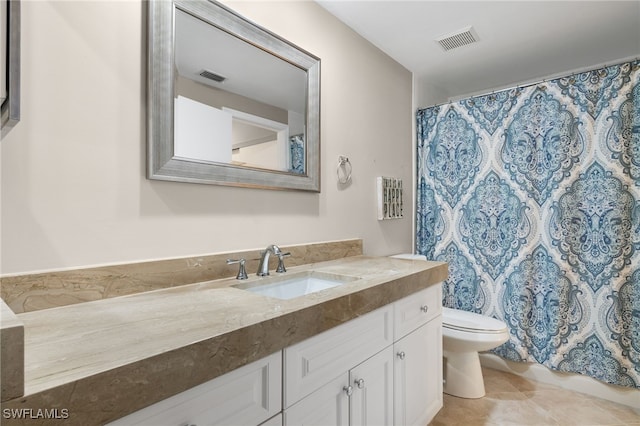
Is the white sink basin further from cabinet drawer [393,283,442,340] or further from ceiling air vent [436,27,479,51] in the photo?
ceiling air vent [436,27,479,51]

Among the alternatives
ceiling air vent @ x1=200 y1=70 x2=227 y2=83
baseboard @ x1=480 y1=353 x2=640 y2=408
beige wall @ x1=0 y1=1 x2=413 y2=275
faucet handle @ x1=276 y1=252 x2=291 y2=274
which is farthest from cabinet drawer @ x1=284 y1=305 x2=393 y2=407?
baseboard @ x1=480 y1=353 x2=640 y2=408

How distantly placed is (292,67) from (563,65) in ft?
7.50

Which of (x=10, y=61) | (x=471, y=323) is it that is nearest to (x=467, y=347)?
(x=471, y=323)

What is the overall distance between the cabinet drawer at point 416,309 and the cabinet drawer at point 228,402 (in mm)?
688

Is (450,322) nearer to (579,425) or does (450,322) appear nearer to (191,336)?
(579,425)

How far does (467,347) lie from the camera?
2045 millimetres

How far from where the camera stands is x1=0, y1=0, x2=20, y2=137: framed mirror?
30.9 inches

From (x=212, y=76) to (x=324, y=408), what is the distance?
127 cm

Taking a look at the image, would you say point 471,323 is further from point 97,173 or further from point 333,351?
point 97,173

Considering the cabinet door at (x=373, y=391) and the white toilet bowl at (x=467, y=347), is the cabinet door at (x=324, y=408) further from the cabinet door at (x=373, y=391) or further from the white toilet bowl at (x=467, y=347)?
the white toilet bowl at (x=467, y=347)


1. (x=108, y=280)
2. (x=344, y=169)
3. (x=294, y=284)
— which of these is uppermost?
A: (x=344, y=169)

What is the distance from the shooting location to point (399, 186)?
8.40ft

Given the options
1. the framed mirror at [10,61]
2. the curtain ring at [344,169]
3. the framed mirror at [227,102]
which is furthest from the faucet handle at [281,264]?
the framed mirror at [10,61]

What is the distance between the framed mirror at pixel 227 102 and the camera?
1225 millimetres
